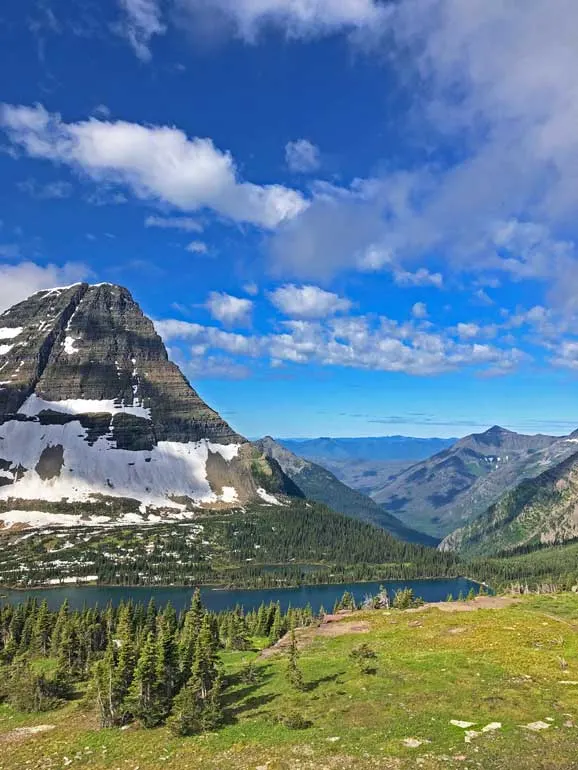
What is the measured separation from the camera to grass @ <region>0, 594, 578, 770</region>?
4084cm

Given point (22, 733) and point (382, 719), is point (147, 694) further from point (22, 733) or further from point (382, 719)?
point (382, 719)

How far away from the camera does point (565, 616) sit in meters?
104

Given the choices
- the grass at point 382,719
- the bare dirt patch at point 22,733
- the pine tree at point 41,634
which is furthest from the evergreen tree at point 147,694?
the pine tree at point 41,634

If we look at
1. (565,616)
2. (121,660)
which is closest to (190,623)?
(121,660)

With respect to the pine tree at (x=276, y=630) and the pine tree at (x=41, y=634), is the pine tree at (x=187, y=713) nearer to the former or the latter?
the pine tree at (x=276, y=630)

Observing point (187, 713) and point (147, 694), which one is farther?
point (147, 694)

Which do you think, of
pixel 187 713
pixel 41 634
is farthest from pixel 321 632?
pixel 41 634

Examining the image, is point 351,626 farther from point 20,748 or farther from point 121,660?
point 20,748

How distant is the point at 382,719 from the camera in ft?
160

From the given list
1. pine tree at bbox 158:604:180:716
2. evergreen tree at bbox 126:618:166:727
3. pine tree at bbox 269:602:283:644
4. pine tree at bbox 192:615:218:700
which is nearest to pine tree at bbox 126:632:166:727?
evergreen tree at bbox 126:618:166:727

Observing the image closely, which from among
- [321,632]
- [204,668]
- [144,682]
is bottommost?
[321,632]

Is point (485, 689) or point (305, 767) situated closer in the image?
point (305, 767)

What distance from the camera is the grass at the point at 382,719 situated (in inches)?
1608

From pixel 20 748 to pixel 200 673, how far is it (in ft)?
59.7
